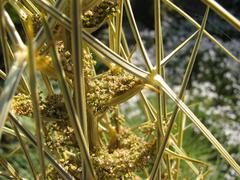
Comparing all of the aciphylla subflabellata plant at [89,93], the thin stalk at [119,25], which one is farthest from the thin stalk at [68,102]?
the thin stalk at [119,25]

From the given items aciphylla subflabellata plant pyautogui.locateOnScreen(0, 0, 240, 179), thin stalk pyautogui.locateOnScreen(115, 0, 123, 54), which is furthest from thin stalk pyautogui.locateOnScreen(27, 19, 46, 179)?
thin stalk pyautogui.locateOnScreen(115, 0, 123, 54)

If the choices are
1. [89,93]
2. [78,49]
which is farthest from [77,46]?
[89,93]

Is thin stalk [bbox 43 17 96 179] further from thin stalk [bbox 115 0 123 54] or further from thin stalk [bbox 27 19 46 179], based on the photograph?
thin stalk [bbox 115 0 123 54]

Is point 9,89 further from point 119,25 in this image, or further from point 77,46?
point 119,25

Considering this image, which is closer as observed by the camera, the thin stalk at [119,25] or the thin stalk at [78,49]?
the thin stalk at [78,49]

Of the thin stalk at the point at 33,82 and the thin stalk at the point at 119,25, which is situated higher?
the thin stalk at the point at 119,25

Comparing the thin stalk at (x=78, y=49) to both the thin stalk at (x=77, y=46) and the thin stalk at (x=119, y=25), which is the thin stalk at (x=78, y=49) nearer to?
the thin stalk at (x=77, y=46)

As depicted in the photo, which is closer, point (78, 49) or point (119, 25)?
point (78, 49)

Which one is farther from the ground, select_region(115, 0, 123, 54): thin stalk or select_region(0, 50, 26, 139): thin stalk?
select_region(115, 0, 123, 54): thin stalk

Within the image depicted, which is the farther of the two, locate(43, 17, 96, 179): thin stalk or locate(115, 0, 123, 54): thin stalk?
locate(115, 0, 123, 54): thin stalk

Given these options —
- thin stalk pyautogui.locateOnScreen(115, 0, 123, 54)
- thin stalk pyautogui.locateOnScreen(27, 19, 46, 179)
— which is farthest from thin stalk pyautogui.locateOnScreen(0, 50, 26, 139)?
thin stalk pyautogui.locateOnScreen(115, 0, 123, 54)

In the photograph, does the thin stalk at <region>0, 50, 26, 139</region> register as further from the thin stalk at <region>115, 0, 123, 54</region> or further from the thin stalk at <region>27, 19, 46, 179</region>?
the thin stalk at <region>115, 0, 123, 54</region>

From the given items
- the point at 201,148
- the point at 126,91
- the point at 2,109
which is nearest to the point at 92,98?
the point at 126,91
